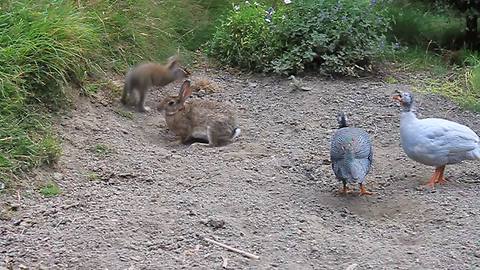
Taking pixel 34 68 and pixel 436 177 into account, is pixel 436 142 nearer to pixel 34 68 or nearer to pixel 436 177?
pixel 436 177

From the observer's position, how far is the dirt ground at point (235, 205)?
16.1ft

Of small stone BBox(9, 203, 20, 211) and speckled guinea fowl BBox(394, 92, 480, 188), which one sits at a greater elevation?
speckled guinea fowl BBox(394, 92, 480, 188)

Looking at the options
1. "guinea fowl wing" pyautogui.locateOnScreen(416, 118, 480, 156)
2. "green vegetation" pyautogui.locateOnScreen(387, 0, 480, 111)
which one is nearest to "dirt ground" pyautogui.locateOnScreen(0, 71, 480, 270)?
"guinea fowl wing" pyautogui.locateOnScreen(416, 118, 480, 156)

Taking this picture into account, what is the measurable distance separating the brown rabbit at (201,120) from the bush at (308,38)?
1472 millimetres

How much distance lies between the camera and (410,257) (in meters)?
4.95

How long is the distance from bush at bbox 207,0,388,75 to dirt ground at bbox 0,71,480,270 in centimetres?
108

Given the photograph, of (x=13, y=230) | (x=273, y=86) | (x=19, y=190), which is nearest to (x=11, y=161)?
(x=19, y=190)

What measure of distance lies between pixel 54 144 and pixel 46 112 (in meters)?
0.70

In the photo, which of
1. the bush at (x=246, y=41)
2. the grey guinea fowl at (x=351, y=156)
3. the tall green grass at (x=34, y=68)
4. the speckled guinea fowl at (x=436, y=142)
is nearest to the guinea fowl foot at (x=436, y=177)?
the speckled guinea fowl at (x=436, y=142)

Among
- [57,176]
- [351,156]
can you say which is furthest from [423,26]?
[57,176]

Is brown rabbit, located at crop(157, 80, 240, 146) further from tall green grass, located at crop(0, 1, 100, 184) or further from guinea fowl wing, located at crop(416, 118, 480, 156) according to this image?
guinea fowl wing, located at crop(416, 118, 480, 156)

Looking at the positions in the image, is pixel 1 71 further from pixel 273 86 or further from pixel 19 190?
pixel 273 86

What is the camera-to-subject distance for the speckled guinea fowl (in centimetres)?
596

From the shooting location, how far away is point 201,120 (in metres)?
7.20
